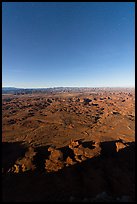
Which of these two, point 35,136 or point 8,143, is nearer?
point 8,143

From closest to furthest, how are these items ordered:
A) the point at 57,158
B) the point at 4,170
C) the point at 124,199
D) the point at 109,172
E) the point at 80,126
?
the point at 124,199
the point at 109,172
the point at 4,170
the point at 57,158
the point at 80,126

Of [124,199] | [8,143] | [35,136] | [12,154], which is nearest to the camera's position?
[124,199]

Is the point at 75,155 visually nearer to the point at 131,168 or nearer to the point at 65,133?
the point at 131,168

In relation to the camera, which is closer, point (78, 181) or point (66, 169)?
point (78, 181)

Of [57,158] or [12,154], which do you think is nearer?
[57,158]

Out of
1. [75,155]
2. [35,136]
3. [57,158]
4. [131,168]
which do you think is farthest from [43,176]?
[35,136]

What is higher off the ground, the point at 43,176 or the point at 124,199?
the point at 124,199

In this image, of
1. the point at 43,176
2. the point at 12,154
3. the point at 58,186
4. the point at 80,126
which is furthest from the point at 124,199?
the point at 80,126

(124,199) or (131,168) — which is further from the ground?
(124,199)

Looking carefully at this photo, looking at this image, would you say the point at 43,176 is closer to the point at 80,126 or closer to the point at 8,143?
the point at 8,143
